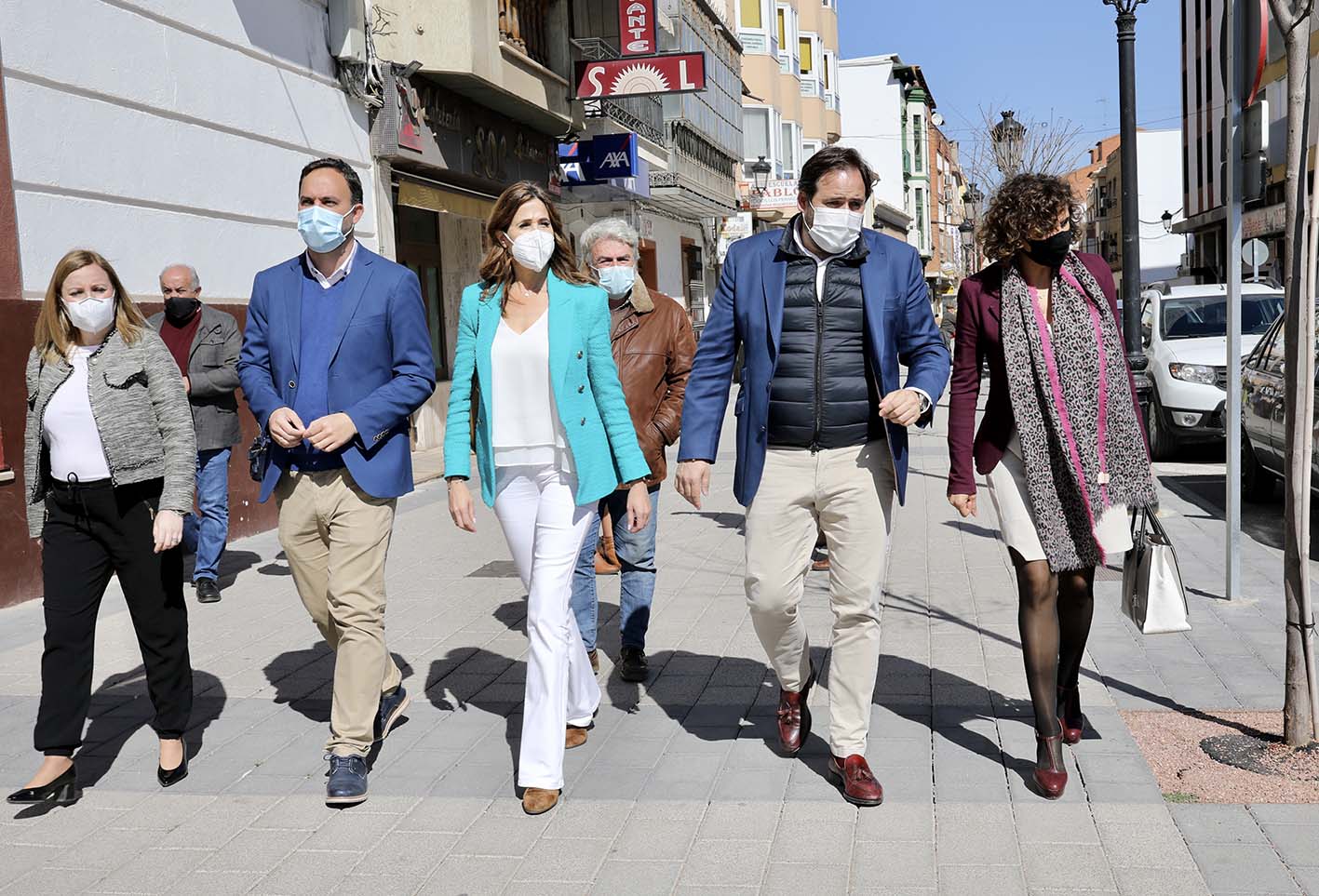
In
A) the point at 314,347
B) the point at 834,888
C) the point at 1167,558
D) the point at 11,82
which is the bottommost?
the point at 834,888

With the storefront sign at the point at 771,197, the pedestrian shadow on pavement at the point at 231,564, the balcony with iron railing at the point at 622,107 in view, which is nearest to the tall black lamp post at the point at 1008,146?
the storefront sign at the point at 771,197

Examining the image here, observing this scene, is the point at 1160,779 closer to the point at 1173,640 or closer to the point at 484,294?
the point at 1173,640

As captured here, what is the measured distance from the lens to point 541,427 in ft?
14.9

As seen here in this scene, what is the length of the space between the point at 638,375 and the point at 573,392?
1.34 metres

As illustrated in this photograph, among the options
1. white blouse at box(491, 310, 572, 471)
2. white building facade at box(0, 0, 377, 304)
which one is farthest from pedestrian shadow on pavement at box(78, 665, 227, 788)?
white building facade at box(0, 0, 377, 304)

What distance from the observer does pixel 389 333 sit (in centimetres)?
478

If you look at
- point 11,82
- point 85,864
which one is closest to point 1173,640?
point 85,864

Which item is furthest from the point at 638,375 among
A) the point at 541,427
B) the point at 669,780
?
the point at 669,780

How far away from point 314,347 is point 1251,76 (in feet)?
13.1

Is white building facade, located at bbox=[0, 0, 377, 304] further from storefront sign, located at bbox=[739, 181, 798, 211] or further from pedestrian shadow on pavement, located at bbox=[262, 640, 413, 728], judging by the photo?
storefront sign, located at bbox=[739, 181, 798, 211]

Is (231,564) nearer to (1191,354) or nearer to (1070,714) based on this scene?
(1070,714)

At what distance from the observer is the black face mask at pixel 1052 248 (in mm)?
4395

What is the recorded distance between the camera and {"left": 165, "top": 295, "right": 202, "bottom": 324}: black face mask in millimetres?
8125

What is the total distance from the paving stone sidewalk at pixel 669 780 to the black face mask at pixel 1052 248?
1.72 meters
